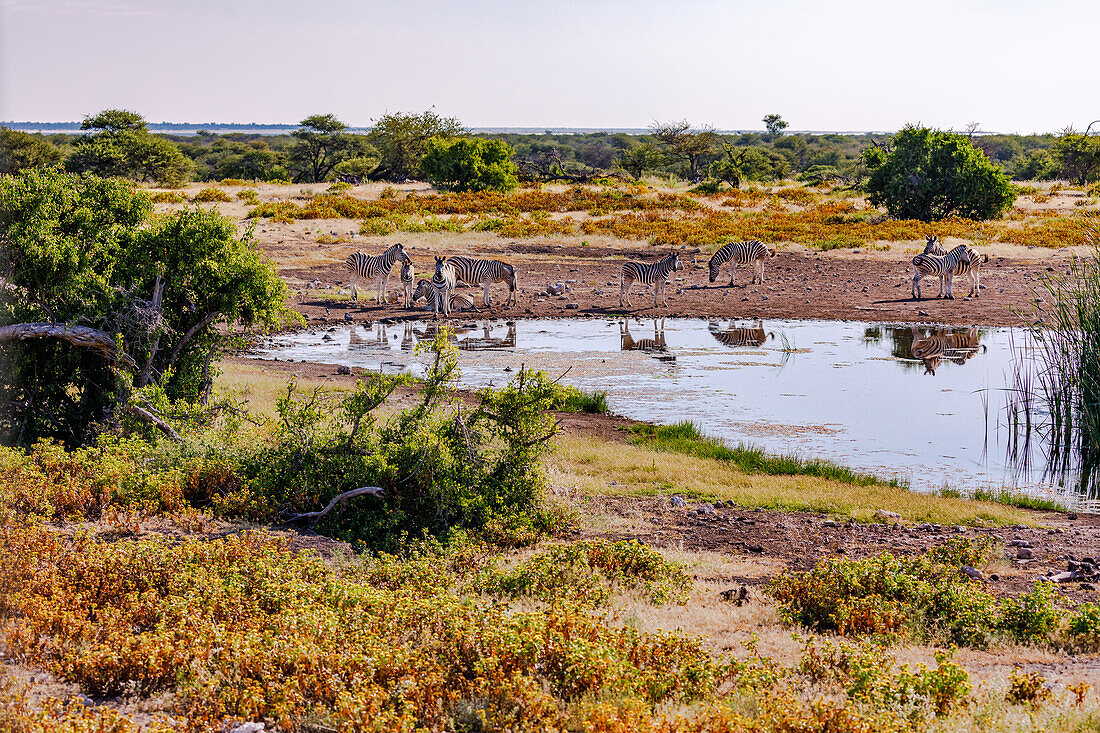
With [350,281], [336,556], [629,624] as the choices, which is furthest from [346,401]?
[350,281]

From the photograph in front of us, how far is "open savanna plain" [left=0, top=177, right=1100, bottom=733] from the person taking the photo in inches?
201

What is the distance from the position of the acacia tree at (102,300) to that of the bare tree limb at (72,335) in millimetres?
12

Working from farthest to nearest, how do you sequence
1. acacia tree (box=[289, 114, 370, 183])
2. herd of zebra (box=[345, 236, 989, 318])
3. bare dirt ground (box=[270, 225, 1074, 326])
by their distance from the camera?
1. acacia tree (box=[289, 114, 370, 183])
2. herd of zebra (box=[345, 236, 989, 318])
3. bare dirt ground (box=[270, 225, 1074, 326])

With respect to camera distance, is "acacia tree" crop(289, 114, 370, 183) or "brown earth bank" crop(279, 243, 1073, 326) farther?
"acacia tree" crop(289, 114, 370, 183)

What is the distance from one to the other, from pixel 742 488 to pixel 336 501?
205 inches

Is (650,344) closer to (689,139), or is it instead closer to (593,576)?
(593,576)

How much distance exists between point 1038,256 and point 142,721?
107 ft

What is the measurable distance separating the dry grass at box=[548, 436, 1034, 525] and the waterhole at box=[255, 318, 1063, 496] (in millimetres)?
1072

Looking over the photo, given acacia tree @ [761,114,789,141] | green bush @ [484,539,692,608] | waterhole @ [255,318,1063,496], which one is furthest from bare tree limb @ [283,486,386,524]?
acacia tree @ [761,114,789,141]

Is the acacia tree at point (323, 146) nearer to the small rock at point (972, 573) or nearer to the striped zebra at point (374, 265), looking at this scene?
the striped zebra at point (374, 265)

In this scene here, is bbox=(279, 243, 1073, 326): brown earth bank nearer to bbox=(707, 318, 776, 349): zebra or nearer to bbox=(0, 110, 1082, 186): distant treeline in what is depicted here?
bbox=(707, 318, 776, 349): zebra

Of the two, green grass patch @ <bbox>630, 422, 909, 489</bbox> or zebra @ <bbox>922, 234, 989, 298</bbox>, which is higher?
zebra @ <bbox>922, 234, 989, 298</bbox>

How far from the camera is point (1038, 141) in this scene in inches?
4222

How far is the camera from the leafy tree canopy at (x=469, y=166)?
50031 mm
